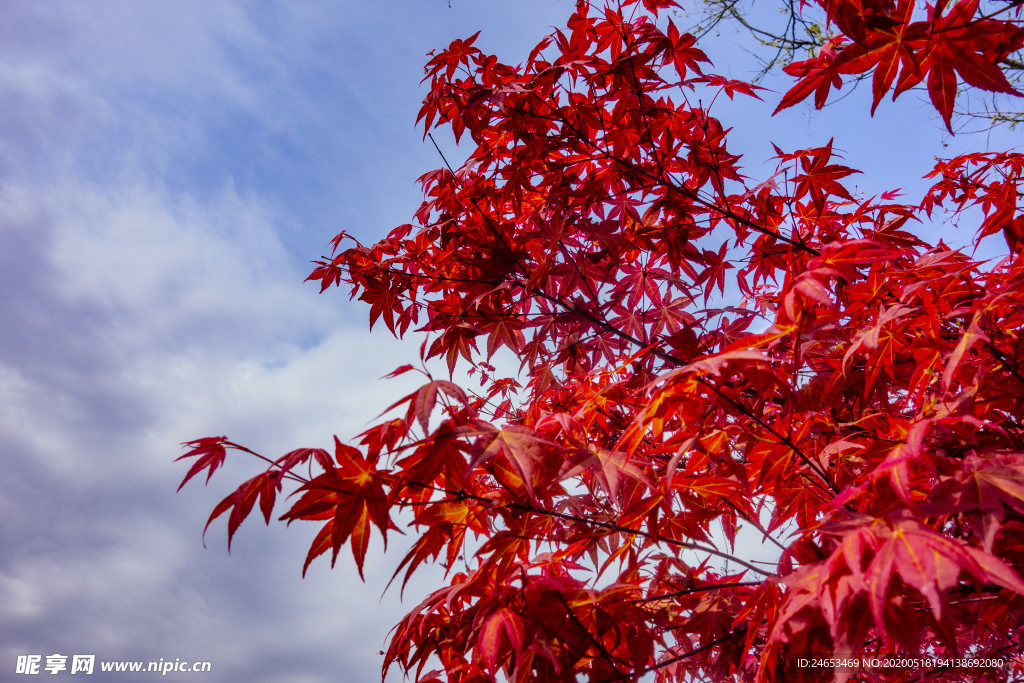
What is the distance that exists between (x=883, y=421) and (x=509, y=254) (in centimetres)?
195

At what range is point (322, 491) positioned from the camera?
1.47 metres

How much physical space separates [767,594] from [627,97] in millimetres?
2173

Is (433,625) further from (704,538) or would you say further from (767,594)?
(767,594)

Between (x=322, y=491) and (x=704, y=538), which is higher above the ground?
(x=322, y=491)

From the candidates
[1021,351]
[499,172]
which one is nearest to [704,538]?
[1021,351]

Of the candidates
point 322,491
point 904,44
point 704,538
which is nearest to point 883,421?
point 704,538

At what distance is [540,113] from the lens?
112 inches

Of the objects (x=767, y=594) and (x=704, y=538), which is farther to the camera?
(x=704, y=538)

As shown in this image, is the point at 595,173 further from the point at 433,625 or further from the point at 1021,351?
the point at 433,625

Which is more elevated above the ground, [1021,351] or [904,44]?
[904,44]

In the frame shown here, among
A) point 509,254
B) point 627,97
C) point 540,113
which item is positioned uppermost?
point 540,113

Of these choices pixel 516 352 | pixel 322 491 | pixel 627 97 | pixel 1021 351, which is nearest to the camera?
pixel 322 491

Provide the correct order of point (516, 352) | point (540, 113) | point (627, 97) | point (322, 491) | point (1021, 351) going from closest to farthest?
point (322, 491), point (1021, 351), point (627, 97), point (540, 113), point (516, 352)

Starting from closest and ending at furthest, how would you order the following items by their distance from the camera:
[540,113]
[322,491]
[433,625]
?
[322,491], [433,625], [540,113]
